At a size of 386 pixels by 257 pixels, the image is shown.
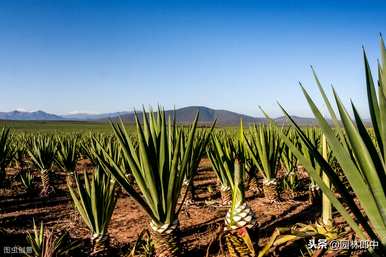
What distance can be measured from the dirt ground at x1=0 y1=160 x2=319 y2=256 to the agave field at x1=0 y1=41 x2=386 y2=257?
16 mm

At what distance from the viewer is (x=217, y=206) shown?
3.45 m

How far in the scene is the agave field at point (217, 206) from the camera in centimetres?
119

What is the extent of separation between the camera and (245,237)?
240 centimetres

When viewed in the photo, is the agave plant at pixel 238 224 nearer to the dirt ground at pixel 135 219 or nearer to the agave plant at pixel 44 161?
the dirt ground at pixel 135 219

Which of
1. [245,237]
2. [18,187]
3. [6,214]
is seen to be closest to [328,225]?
[245,237]

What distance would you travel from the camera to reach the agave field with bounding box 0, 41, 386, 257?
1191 mm

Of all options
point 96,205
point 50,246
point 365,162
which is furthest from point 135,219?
point 365,162

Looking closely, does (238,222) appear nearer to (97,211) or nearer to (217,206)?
(217,206)

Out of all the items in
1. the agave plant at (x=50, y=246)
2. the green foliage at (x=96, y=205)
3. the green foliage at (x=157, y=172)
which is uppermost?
the green foliage at (x=157, y=172)

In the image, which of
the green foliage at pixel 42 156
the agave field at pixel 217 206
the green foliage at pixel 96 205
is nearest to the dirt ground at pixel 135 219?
the agave field at pixel 217 206

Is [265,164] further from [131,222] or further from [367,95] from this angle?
[367,95]

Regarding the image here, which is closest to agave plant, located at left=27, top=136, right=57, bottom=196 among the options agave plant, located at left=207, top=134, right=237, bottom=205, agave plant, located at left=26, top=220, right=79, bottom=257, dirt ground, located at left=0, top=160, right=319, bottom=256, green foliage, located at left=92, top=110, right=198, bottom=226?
dirt ground, located at left=0, top=160, right=319, bottom=256

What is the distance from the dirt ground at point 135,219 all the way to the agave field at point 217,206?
0.02m

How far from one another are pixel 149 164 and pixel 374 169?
75.6 inches
